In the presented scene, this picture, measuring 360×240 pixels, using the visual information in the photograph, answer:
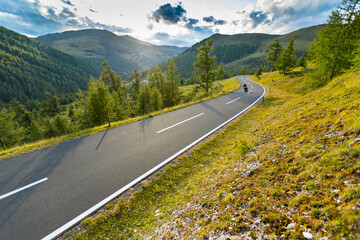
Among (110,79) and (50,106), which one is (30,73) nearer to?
(50,106)

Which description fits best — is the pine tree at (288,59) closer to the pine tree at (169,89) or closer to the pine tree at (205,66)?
the pine tree at (205,66)

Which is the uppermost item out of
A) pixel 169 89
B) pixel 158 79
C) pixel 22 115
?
pixel 158 79

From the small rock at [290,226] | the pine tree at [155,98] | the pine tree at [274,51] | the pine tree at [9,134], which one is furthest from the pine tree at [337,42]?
the pine tree at [9,134]

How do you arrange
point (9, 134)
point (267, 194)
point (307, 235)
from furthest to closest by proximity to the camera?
point (9, 134) < point (267, 194) < point (307, 235)

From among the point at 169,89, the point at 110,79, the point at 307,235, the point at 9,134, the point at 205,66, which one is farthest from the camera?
the point at 169,89

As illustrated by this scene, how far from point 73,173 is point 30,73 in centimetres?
21190

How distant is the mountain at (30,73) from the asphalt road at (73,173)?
467 ft

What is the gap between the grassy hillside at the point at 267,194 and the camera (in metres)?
2.46

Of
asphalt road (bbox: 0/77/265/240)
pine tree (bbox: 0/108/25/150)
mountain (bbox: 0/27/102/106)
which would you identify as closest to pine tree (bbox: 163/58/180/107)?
asphalt road (bbox: 0/77/265/240)

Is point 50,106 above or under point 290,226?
above

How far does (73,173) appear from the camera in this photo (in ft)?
19.2

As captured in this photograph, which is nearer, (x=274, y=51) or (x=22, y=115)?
(x=22, y=115)

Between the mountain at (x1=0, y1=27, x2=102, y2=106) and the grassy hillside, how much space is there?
148 metres

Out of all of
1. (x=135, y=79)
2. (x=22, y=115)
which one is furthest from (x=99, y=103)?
(x=22, y=115)
